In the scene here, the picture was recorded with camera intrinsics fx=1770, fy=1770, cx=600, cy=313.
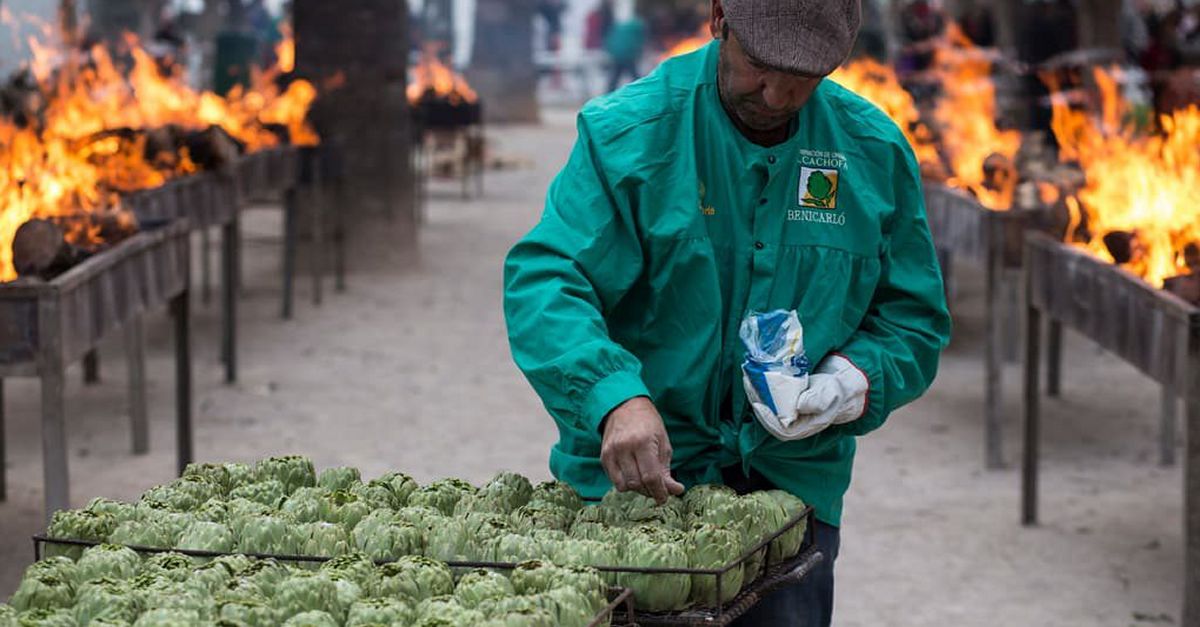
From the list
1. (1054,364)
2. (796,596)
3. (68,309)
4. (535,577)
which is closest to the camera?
(535,577)

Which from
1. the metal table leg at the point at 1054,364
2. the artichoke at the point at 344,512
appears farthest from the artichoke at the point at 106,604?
the metal table leg at the point at 1054,364

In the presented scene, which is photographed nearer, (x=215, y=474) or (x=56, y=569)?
(x=56, y=569)

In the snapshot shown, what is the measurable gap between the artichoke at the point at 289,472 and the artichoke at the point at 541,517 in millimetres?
552

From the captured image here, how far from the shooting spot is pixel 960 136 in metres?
12.3

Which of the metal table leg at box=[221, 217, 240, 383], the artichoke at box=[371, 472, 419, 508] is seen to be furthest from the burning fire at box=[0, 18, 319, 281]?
the artichoke at box=[371, 472, 419, 508]

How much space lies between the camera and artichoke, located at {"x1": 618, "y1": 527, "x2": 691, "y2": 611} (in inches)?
118

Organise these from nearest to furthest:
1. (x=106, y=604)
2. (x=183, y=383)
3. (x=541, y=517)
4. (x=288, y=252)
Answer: (x=106, y=604) < (x=541, y=517) < (x=183, y=383) < (x=288, y=252)

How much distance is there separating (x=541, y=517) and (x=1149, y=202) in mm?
5455

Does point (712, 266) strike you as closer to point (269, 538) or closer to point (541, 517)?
point (541, 517)

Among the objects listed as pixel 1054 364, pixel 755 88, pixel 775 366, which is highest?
pixel 755 88

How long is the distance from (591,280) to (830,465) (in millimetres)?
682

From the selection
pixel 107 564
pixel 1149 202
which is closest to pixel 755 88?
pixel 107 564

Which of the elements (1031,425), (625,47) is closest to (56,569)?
(1031,425)

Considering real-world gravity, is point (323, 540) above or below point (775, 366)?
below
